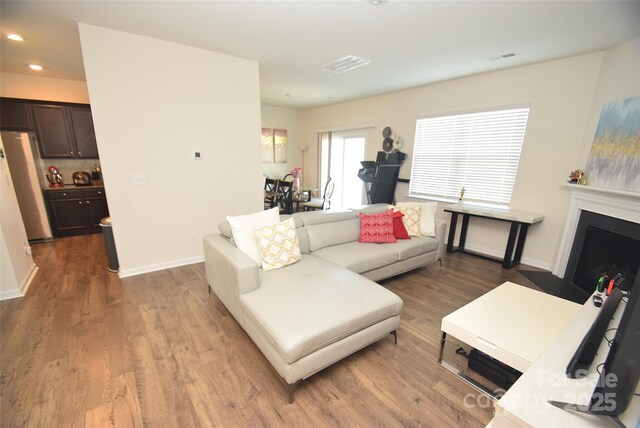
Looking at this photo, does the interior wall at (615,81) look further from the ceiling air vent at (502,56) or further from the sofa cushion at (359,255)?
the sofa cushion at (359,255)

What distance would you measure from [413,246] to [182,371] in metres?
2.47

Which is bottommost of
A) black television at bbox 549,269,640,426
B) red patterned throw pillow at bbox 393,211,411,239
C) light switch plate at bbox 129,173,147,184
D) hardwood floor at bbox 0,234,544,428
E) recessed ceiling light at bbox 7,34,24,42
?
hardwood floor at bbox 0,234,544,428

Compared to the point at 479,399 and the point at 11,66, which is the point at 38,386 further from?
the point at 11,66

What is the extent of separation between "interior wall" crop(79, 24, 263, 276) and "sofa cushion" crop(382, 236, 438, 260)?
7.22 feet

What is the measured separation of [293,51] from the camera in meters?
3.09

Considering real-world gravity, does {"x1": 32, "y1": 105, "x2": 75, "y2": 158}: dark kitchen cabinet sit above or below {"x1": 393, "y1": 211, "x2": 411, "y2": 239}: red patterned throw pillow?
above

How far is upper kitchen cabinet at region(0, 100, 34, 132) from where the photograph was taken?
12.8 feet

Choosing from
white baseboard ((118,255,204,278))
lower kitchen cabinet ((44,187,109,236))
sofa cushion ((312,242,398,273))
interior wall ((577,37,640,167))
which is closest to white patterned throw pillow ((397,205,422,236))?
sofa cushion ((312,242,398,273))

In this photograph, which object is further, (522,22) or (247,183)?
(247,183)

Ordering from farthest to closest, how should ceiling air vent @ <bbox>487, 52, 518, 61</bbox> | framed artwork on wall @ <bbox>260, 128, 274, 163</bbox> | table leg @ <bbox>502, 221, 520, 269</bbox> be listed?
framed artwork on wall @ <bbox>260, 128, 274, 163</bbox> → table leg @ <bbox>502, 221, 520, 269</bbox> → ceiling air vent @ <bbox>487, 52, 518, 61</bbox>

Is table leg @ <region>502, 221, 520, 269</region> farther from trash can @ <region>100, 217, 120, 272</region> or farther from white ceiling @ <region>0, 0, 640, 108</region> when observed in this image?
trash can @ <region>100, 217, 120, 272</region>

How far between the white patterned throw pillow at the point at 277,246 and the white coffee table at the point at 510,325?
130cm

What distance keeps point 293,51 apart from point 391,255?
2.64 metres

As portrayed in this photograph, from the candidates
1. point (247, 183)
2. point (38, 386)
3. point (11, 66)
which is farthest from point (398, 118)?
point (11, 66)
